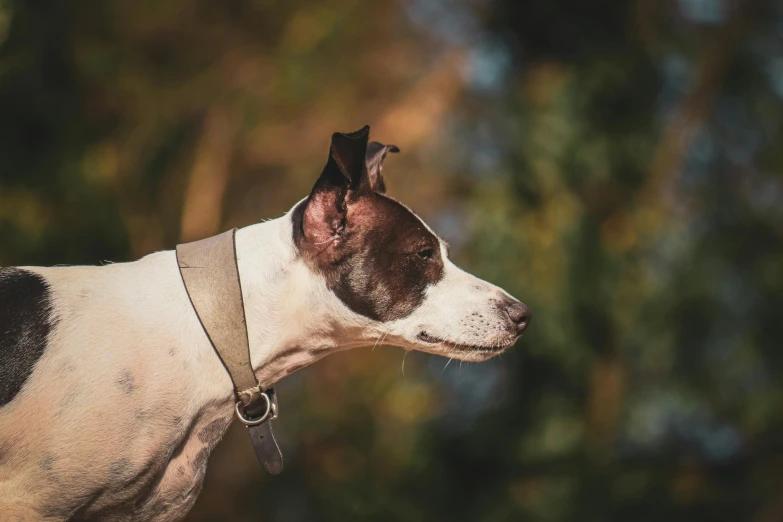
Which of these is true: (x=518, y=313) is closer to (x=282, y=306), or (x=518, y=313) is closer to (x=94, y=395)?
(x=282, y=306)

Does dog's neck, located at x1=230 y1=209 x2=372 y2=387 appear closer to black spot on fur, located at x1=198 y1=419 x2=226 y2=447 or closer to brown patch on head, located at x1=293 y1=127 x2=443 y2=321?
brown patch on head, located at x1=293 y1=127 x2=443 y2=321

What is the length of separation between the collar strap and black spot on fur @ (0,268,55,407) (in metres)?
0.48

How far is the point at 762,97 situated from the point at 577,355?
3.07 m

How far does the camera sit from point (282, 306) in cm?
300

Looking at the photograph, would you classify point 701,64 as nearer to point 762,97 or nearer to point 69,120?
point 762,97

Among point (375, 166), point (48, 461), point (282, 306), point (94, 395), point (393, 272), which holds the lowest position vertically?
point (48, 461)

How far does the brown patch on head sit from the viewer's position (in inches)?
120

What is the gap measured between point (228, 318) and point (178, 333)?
18 centimetres

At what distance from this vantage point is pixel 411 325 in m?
3.11

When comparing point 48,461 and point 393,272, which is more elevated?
point 393,272

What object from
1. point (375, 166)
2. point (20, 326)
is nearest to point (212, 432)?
point (20, 326)

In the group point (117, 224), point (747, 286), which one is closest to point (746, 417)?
point (747, 286)

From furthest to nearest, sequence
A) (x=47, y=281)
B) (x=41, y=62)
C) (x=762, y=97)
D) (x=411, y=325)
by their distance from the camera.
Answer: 1. (x=762, y=97)
2. (x=41, y=62)
3. (x=411, y=325)
4. (x=47, y=281)

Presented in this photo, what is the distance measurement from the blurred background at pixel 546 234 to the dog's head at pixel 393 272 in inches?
155
